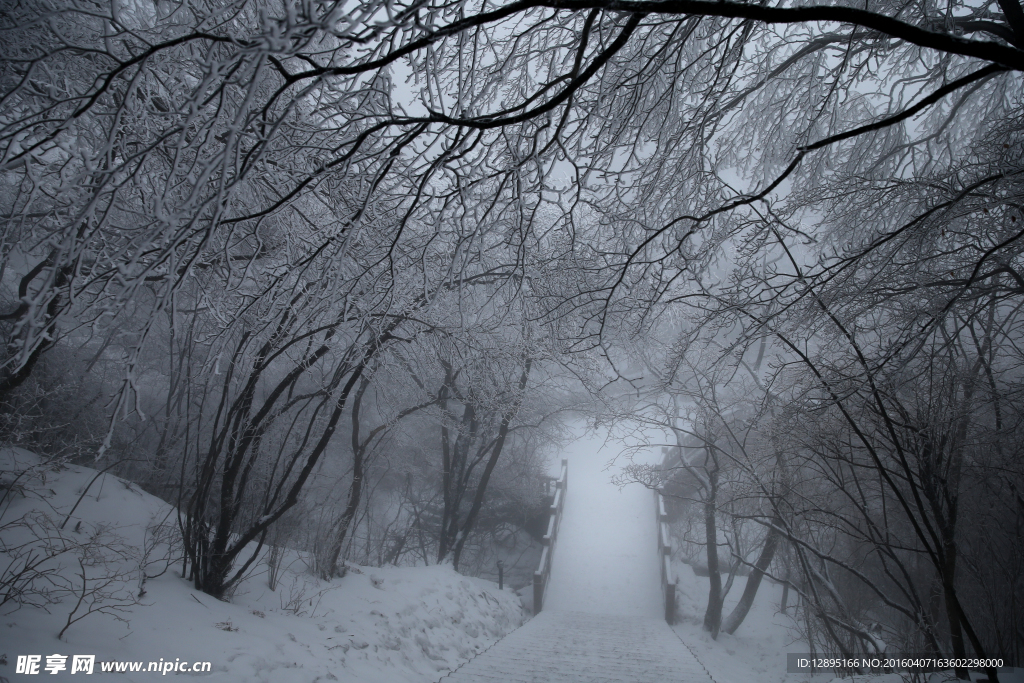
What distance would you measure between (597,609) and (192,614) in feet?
23.1

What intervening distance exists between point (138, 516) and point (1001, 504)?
23.7 feet

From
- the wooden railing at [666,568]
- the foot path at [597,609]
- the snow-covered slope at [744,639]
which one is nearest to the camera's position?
the foot path at [597,609]

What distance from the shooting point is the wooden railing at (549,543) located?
7648mm

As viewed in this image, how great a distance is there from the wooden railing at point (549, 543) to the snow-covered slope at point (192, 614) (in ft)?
8.07

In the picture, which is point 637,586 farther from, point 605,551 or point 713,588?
point 713,588

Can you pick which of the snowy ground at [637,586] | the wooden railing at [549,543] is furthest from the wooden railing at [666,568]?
the wooden railing at [549,543]

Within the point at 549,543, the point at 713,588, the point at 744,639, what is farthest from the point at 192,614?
the point at 744,639

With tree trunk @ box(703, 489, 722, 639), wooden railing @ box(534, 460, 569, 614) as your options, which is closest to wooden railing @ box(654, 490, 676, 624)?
tree trunk @ box(703, 489, 722, 639)

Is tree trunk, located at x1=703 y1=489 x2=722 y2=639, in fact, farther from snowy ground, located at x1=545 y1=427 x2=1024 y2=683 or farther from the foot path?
the foot path

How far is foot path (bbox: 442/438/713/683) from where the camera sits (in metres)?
3.76

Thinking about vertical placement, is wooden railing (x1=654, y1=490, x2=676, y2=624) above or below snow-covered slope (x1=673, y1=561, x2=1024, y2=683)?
above

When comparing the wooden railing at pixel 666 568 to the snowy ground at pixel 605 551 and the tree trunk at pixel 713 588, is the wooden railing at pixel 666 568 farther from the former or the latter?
the tree trunk at pixel 713 588

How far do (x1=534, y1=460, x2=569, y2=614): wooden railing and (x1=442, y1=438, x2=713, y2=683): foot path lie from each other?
245mm

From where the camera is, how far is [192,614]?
110 inches
